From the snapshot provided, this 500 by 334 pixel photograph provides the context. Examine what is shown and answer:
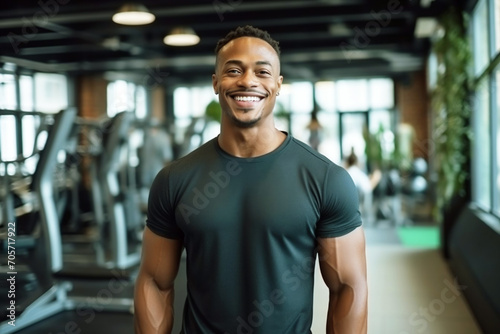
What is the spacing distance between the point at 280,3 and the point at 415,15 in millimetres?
1674

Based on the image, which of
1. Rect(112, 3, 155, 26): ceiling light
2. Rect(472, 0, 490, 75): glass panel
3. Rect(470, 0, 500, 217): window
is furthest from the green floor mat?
Rect(112, 3, 155, 26): ceiling light

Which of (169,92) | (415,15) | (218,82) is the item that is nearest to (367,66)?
→ (169,92)

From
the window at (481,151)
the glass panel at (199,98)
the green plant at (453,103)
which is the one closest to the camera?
the window at (481,151)

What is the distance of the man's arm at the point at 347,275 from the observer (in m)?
1.54

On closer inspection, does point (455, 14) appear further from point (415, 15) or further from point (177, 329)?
point (177, 329)

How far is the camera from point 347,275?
155 centimetres

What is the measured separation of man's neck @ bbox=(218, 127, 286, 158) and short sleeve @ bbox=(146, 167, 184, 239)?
0.18m

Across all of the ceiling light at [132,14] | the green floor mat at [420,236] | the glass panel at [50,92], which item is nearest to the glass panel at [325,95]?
the green floor mat at [420,236]

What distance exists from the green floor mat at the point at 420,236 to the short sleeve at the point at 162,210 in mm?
6905

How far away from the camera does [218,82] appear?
62.3 inches

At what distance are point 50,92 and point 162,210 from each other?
38.6 feet

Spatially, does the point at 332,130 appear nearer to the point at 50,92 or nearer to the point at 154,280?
the point at 50,92

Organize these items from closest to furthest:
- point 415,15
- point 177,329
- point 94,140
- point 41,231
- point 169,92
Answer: point 177,329 < point 41,231 < point 415,15 < point 94,140 < point 169,92

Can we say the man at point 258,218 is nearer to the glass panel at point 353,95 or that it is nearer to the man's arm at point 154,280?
the man's arm at point 154,280
